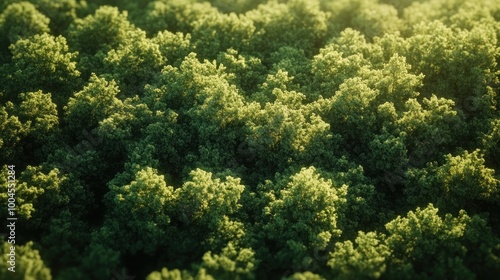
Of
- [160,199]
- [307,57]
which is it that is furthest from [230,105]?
[307,57]

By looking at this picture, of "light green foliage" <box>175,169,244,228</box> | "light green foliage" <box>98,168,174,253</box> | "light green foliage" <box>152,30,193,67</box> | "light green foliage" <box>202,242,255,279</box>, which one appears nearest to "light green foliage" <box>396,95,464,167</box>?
"light green foliage" <box>175,169,244,228</box>

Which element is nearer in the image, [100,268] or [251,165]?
[100,268]

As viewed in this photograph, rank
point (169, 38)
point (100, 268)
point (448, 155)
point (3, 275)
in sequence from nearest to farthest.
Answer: point (3, 275), point (100, 268), point (448, 155), point (169, 38)

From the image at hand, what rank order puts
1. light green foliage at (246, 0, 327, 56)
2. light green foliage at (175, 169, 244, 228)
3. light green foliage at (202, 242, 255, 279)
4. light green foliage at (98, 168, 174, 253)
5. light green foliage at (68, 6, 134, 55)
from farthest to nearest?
light green foliage at (246, 0, 327, 56), light green foliage at (68, 6, 134, 55), light green foliage at (175, 169, 244, 228), light green foliage at (98, 168, 174, 253), light green foliage at (202, 242, 255, 279)

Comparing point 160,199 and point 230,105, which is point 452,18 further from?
point 160,199

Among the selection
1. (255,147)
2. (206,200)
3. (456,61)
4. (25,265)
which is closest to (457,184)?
(456,61)

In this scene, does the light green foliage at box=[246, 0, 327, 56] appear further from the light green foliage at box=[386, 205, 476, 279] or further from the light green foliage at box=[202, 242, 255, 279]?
the light green foliage at box=[202, 242, 255, 279]

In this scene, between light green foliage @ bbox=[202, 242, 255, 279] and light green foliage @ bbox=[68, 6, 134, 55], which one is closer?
light green foliage @ bbox=[202, 242, 255, 279]
